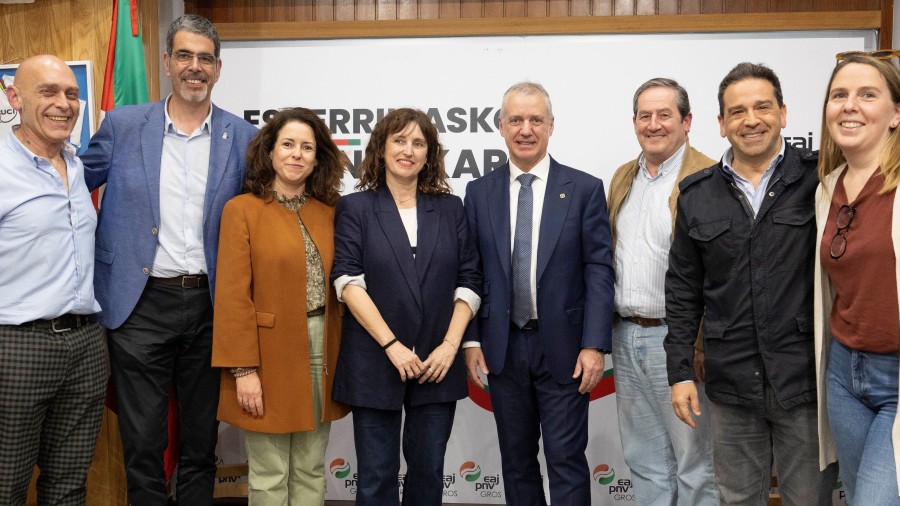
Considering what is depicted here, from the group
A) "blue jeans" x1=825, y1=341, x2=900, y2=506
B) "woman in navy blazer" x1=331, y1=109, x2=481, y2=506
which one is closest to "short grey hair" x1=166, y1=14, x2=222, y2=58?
"woman in navy blazer" x1=331, y1=109, x2=481, y2=506

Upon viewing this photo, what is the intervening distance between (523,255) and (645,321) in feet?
1.58

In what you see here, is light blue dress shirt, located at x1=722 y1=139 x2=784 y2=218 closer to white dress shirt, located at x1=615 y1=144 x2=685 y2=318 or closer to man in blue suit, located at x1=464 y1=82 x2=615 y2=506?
white dress shirt, located at x1=615 y1=144 x2=685 y2=318

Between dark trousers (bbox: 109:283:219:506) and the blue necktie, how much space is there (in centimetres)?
110

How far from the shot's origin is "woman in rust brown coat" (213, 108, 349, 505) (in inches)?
97.3

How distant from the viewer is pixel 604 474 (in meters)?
3.65

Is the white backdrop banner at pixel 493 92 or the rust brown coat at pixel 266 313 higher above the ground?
the white backdrop banner at pixel 493 92

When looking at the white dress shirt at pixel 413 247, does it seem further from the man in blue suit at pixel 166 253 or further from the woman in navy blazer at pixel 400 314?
the man in blue suit at pixel 166 253

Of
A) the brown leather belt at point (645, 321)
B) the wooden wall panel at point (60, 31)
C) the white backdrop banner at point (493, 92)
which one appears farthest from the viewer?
the white backdrop banner at point (493, 92)

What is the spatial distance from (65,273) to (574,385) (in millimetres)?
1727

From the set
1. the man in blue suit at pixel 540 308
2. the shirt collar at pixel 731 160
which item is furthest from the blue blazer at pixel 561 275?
the shirt collar at pixel 731 160

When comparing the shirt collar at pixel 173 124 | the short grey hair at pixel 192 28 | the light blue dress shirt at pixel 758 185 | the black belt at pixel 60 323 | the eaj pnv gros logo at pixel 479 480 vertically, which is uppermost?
the short grey hair at pixel 192 28

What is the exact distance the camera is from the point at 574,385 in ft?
8.39

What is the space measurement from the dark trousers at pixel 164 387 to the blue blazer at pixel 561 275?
38.5 inches

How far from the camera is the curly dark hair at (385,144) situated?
2545mm
